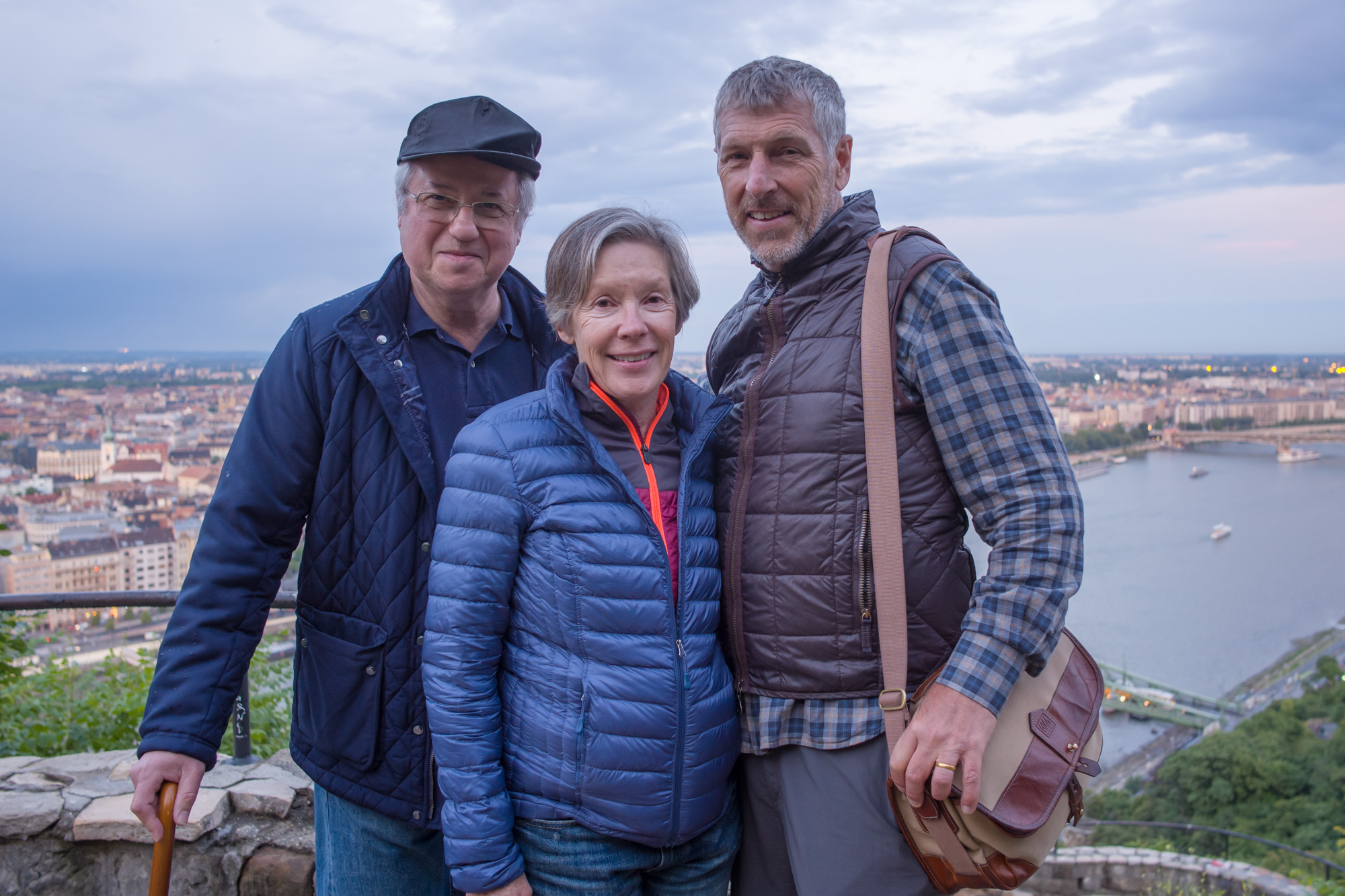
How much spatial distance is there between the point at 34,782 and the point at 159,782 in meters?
1.54

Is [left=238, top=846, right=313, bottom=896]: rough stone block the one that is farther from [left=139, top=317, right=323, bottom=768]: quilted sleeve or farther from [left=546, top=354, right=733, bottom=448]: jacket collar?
[left=546, top=354, right=733, bottom=448]: jacket collar

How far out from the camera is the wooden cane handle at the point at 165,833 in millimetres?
1493

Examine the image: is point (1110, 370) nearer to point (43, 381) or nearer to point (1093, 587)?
point (1093, 587)

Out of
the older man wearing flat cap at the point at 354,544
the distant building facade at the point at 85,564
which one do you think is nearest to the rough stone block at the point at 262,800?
the older man wearing flat cap at the point at 354,544

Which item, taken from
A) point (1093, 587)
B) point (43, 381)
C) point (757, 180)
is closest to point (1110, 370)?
point (1093, 587)

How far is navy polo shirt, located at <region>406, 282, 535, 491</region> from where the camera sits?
166cm

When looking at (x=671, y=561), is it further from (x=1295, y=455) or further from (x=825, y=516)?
(x=1295, y=455)

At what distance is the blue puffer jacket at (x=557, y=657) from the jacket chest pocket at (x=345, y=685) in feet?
0.67

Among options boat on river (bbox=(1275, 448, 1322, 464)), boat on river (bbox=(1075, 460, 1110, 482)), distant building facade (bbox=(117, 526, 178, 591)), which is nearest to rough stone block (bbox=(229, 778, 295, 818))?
distant building facade (bbox=(117, 526, 178, 591))

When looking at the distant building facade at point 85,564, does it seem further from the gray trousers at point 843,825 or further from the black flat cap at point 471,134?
the gray trousers at point 843,825

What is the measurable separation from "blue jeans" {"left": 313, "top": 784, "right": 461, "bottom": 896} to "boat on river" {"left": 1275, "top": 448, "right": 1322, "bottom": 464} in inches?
1595

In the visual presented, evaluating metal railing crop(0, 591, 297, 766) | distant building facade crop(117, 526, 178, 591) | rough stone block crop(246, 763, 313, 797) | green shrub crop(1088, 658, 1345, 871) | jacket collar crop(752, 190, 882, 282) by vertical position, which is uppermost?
jacket collar crop(752, 190, 882, 282)

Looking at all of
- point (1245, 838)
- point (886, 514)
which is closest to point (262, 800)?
point (886, 514)

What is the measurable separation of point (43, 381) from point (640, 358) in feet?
116
